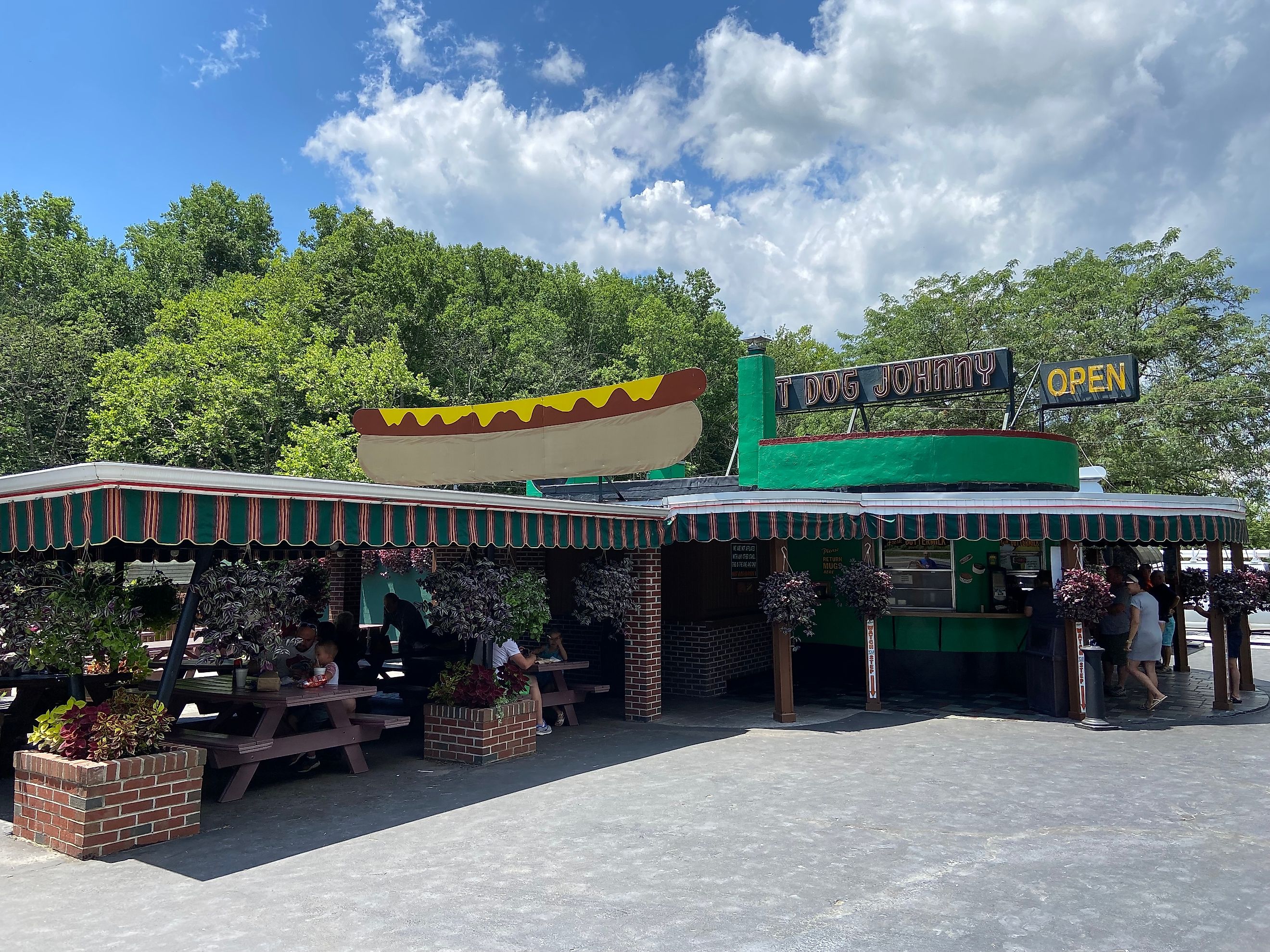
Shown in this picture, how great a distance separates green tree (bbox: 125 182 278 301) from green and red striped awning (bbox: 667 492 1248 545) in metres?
33.0

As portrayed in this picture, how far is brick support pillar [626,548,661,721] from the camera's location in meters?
11.1

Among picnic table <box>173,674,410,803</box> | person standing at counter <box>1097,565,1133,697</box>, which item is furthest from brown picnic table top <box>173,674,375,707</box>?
person standing at counter <box>1097,565,1133,697</box>

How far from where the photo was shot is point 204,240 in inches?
1586

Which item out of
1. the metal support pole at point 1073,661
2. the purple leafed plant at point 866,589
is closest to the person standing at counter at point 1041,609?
the metal support pole at point 1073,661

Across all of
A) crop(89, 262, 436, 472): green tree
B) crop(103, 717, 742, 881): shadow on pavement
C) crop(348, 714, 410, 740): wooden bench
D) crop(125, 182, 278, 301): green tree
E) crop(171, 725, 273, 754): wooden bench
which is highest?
crop(125, 182, 278, 301): green tree

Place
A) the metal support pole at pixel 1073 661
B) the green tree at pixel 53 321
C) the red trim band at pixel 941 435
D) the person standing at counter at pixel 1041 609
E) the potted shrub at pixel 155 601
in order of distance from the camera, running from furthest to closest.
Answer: the green tree at pixel 53 321 → the red trim band at pixel 941 435 → the person standing at counter at pixel 1041 609 → the metal support pole at pixel 1073 661 → the potted shrub at pixel 155 601

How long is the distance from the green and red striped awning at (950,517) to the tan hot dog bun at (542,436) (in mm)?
1868

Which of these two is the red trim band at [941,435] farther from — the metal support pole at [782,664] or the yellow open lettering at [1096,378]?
the metal support pole at [782,664]

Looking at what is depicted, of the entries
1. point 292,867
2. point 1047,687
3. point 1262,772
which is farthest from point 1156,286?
point 292,867

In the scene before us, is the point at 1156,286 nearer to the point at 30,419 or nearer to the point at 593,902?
the point at 593,902

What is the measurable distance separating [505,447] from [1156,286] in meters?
25.4

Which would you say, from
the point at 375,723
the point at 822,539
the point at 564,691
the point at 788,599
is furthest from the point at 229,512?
the point at 822,539

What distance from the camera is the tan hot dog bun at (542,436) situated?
508 inches

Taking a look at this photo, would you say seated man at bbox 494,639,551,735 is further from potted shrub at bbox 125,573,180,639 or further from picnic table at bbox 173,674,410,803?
potted shrub at bbox 125,573,180,639
